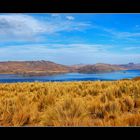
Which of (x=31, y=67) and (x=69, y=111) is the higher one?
(x=31, y=67)

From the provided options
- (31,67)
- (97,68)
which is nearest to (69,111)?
(97,68)

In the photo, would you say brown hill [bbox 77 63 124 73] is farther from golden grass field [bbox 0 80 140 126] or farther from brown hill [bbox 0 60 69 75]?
golden grass field [bbox 0 80 140 126]

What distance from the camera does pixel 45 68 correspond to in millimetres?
7867

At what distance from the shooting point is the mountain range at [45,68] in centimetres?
676

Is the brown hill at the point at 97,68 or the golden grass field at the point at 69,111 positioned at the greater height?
the brown hill at the point at 97,68

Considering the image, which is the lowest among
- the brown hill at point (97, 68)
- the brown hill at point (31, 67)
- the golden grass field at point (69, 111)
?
the golden grass field at point (69, 111)

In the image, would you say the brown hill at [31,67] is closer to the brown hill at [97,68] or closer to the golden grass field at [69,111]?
the brown hill at [97,68]

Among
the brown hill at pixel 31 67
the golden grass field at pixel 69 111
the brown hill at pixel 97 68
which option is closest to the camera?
the golden grass field at pixel 69 111

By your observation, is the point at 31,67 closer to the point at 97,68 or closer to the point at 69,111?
the point at 97,68

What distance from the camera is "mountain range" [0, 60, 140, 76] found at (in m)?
6.76
